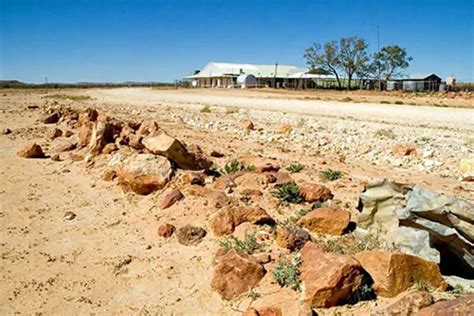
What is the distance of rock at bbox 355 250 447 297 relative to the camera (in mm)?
3848

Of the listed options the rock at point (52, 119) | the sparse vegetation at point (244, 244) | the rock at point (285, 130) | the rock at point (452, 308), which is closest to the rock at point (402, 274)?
the rock at point (452, 308)

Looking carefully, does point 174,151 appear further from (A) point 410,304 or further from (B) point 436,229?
(A) point 410,304

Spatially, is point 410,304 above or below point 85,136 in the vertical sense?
below

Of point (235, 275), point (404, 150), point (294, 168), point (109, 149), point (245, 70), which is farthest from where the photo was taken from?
point (245, 70)

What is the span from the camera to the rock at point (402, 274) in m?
3.85

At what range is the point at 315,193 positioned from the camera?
6.07 metres

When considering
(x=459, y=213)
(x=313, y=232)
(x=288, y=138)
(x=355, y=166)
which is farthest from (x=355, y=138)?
(x=459, y=213)

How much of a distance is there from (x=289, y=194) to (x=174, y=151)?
6.90 feet

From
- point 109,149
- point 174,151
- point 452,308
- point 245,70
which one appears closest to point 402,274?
point 452,308

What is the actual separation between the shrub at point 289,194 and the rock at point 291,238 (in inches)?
42.1

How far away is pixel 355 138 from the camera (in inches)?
470

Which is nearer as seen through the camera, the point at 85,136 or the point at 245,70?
the point at 85,136

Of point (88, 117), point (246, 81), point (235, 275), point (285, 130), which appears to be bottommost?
point (235, 275)

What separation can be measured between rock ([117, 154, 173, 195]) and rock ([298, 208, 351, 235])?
2384 mm
